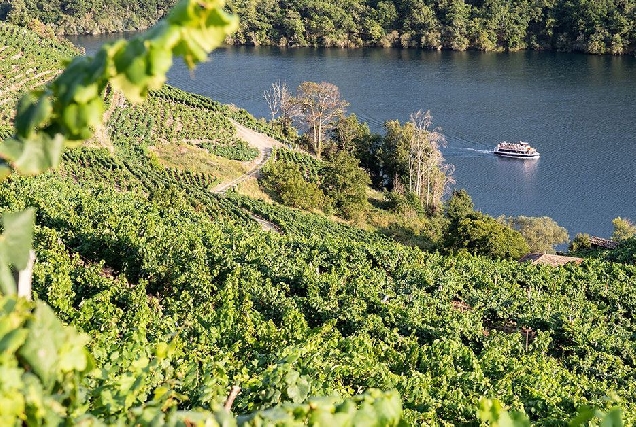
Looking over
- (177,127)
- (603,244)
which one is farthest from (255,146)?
(603,244)

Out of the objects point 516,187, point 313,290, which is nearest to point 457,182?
point 516,187

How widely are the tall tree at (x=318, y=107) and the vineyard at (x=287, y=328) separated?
1005 inches

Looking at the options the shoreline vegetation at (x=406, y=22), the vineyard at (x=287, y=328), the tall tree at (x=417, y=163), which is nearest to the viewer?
the vineyard at (x=287, y=328)

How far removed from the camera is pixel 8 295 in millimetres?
2326

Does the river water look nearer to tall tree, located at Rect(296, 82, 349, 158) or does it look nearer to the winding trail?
tall tree, located at Rect(296, 82, 349, 158)

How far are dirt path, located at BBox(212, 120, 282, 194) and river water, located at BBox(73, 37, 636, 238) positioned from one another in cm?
1041

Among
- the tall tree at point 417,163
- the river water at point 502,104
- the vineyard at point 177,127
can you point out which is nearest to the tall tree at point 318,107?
the tall tree at point 417,163

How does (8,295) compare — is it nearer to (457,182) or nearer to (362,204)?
(362,204)

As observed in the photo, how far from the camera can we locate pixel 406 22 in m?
88.3

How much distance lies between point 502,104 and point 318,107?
21242 mm

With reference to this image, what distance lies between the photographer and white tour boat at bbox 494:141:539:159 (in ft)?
155

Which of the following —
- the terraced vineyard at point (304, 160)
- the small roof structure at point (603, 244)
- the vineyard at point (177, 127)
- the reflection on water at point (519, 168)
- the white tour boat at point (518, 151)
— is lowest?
the reflection on water at point (519, 168)

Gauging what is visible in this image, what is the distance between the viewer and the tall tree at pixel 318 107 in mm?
45375

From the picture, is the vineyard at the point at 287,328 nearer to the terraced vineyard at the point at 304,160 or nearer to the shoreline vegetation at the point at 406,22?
the terraced vineyard at the point at 304,160
